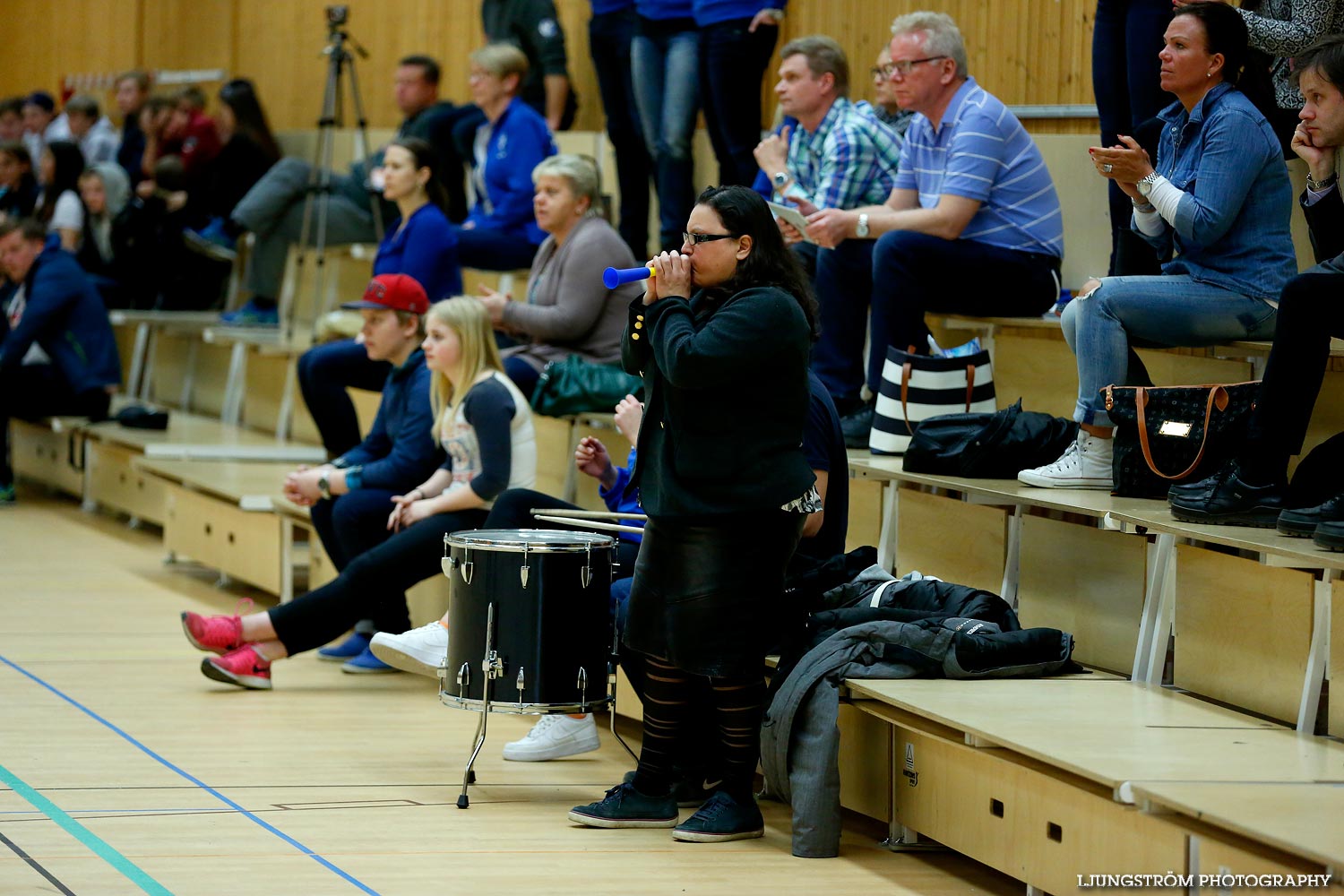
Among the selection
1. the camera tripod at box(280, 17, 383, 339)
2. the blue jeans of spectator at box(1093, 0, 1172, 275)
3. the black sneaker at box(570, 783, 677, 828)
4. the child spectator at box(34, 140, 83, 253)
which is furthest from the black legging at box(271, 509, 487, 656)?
the child spectator at box(34, 140, 83, 253)

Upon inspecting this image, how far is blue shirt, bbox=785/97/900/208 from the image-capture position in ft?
19.2

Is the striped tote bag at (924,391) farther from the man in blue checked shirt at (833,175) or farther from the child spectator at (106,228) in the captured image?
the child spectator at (106,228)

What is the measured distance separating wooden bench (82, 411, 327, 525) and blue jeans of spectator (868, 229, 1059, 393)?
316 centimetres

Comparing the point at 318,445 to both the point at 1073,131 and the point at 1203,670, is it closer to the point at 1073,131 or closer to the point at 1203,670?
the point at 1073,131

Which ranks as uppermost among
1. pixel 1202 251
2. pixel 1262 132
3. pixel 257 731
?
pixel 1262 132

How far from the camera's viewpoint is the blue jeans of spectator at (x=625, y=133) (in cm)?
774

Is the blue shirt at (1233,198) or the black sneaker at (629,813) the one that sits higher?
the blue shirt at (1233,198)

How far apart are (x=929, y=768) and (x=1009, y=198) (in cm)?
220

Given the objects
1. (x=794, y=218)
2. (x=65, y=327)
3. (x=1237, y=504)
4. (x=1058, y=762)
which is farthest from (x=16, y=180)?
(x=1058, y=762)

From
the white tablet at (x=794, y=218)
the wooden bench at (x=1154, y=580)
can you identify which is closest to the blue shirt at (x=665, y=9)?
the white tablet at (x=794, y=218)

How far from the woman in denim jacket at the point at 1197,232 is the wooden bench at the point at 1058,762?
843 mm

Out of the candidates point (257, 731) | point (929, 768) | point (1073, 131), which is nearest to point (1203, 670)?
point (929, 768)

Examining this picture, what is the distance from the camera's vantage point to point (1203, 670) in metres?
3.90

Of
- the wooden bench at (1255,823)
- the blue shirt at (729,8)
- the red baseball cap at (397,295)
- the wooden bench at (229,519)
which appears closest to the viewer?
the wooden bench at (1255,823)
